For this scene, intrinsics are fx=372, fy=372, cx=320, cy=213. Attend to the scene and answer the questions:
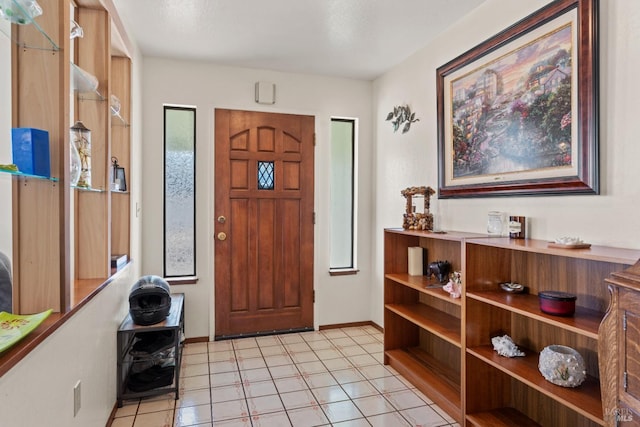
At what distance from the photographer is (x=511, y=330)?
2.14 meters

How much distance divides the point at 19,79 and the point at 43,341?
36.5 inches

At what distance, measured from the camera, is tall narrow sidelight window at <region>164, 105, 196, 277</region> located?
135 inches

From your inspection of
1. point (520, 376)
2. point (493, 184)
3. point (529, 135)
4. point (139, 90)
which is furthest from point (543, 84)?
point (139, 90)

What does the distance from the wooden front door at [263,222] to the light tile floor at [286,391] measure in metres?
0.35

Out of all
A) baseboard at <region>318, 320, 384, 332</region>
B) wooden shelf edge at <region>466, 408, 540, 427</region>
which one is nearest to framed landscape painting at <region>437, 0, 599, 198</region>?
wooden shelf edge at <region>466, 408, 540, 427</region>

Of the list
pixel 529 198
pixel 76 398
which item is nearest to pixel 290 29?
pixel 529 198

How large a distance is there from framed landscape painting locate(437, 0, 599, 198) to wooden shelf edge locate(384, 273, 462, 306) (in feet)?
2.19

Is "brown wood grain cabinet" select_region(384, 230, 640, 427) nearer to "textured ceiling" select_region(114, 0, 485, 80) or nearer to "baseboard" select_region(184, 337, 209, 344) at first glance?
"textured ceiling" select_region(114, 0, 485, 80)

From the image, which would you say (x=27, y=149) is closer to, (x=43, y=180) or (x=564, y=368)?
(x=43, y=180)

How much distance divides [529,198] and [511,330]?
2.50 feet

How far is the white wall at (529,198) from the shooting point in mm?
1588

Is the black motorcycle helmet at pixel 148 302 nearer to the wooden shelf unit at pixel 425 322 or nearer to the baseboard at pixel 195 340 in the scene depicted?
the baseboard at pixel 195 340

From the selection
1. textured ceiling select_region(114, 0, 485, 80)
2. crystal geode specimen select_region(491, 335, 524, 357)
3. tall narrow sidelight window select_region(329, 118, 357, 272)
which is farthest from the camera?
tall narrow sidelight window select_region(329, 118, 357, 272)

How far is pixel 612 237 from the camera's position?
165cm
